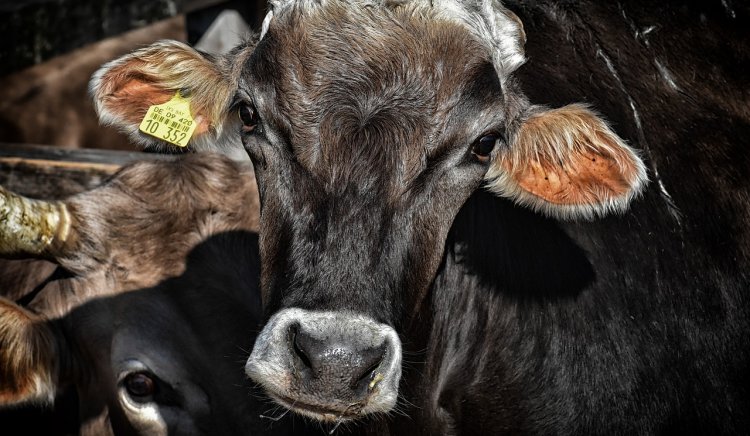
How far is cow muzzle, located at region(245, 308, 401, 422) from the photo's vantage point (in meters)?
2.36

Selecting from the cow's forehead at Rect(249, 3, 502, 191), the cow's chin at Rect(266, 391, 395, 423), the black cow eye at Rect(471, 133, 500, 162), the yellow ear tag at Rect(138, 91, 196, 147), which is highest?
the cow's forehead at Rect(249, 3, 502, 191)

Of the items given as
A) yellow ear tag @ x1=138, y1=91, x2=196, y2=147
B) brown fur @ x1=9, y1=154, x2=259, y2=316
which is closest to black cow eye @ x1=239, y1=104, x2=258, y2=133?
yellow ear tag @ x1=138, y1=91, x2=196, y2=147

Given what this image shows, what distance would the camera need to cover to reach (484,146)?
2.91 metres

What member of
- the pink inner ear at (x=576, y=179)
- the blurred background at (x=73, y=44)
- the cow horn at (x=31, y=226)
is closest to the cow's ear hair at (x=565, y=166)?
the pink inner ear at (x=576, y=179)

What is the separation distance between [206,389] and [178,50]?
48.9 inches

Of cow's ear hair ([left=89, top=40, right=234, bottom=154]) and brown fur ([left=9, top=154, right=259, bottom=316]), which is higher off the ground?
cow's ear hair ([left=89, top=40, right=234, bottom=154])

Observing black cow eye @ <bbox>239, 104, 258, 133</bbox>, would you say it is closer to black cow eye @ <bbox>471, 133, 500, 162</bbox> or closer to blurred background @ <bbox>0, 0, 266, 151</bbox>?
black cow eye @ <bbox>471, 133, 500, 162</bbox>

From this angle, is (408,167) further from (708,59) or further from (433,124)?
(708,59)

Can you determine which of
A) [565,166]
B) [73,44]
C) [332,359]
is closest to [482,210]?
[565,166]

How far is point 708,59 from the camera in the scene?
148 inches

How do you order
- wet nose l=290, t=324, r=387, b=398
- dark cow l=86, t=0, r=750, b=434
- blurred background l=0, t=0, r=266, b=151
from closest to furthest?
wet nose l=290, t=324, r=387, b=398
dark cow l=86, t=0, r=750, b=434
blurred background l=0, t=0, r=266, b=151

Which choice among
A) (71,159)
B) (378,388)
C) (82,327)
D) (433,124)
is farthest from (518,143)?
(71,159)

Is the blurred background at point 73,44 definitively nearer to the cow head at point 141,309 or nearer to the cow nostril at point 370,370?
the cow head at point 141,309

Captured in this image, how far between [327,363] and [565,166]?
1249 millimetres
